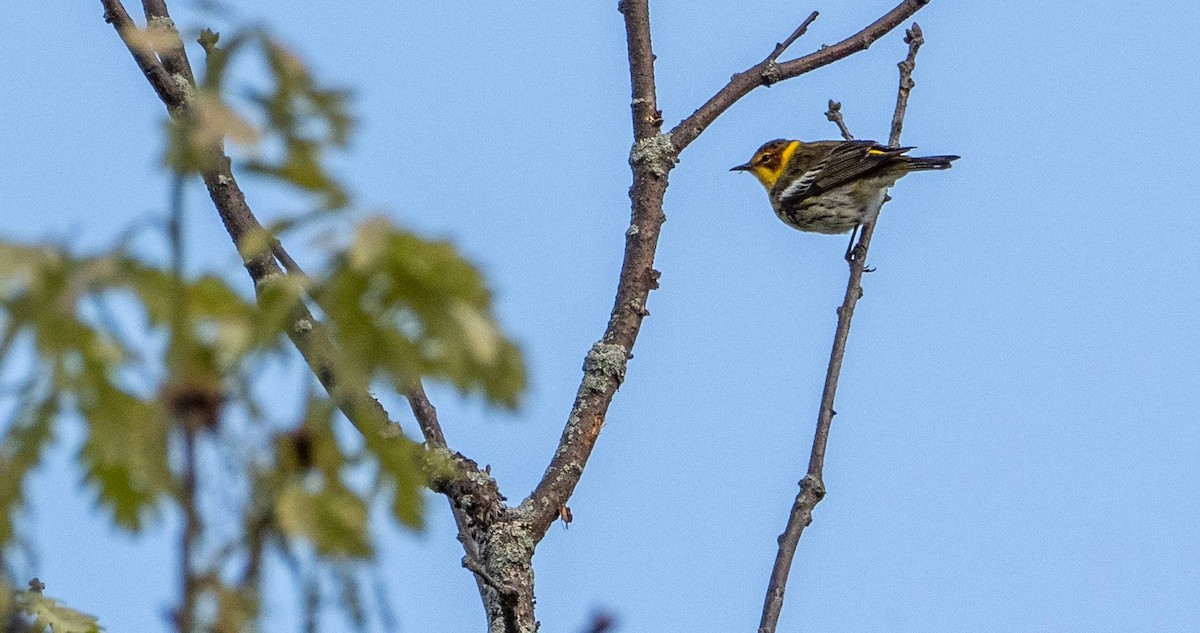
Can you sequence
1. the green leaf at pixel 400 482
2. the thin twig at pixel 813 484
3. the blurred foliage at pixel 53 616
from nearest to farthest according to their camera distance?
the green leaf at pixel 400 482 < the blurred foliage at pixel 53 616 < the thin twig at pixel 813 484

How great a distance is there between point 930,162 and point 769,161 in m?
2.30

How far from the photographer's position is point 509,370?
73.4 inches

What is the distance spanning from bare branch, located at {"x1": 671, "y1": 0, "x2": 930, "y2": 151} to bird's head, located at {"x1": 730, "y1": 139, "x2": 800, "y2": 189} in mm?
5722

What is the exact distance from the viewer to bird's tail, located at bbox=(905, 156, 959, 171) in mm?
9742

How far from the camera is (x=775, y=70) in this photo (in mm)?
5770

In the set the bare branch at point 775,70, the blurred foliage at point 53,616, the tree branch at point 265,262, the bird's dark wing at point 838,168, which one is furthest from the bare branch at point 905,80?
the blurred foliage at point 53,616

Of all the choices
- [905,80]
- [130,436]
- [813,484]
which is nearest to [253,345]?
[130,436]

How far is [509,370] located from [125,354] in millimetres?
491

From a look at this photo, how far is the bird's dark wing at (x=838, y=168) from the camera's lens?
991 centimetres

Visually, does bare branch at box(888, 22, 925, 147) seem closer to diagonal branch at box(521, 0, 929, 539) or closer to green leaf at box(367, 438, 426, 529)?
diagonal branch at box(521, 0, 929, 539)

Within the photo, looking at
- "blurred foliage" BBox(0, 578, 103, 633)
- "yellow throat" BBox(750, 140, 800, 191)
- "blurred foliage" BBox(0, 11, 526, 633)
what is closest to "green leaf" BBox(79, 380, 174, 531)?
"blurred foliage" BBox(0, 11, 526, 633)

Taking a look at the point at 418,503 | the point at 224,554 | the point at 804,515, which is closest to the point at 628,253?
the point at 804,515

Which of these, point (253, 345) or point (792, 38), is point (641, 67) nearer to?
point (792, 38)

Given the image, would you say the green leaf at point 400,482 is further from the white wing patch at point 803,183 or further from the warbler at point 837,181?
the white wing patch at point 803,183
